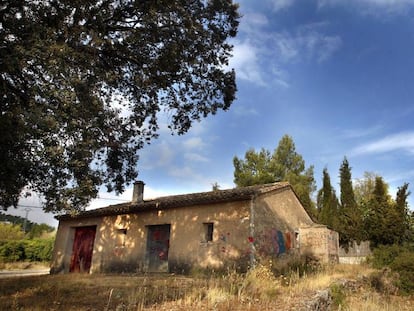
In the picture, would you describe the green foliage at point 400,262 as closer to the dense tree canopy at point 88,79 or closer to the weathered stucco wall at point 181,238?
the weathered stucco wall at point 181,238

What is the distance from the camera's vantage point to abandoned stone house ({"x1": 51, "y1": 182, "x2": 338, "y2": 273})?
14.6 m

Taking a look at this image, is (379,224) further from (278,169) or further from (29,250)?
(29,250)

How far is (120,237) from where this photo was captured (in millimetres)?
18672

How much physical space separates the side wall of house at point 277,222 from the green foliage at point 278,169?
1199 cm

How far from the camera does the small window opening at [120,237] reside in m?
18.5

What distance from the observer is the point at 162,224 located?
1700 centimetres

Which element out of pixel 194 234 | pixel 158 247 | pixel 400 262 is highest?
pixel 194 234

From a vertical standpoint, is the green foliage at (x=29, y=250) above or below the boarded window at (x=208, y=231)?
below

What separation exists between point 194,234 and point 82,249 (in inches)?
355

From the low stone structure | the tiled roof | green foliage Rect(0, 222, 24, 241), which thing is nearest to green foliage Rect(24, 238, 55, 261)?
green foliage Rect(0, 222, 24, 241)

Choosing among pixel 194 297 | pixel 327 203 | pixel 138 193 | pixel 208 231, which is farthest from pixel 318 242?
pixel 327 203

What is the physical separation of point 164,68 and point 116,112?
2.35 metres

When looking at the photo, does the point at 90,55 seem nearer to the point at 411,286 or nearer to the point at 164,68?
the point at 164,68

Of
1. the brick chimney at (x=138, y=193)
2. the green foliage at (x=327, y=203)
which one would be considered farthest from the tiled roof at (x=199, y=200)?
the green foliage at (x=327, y=203)
